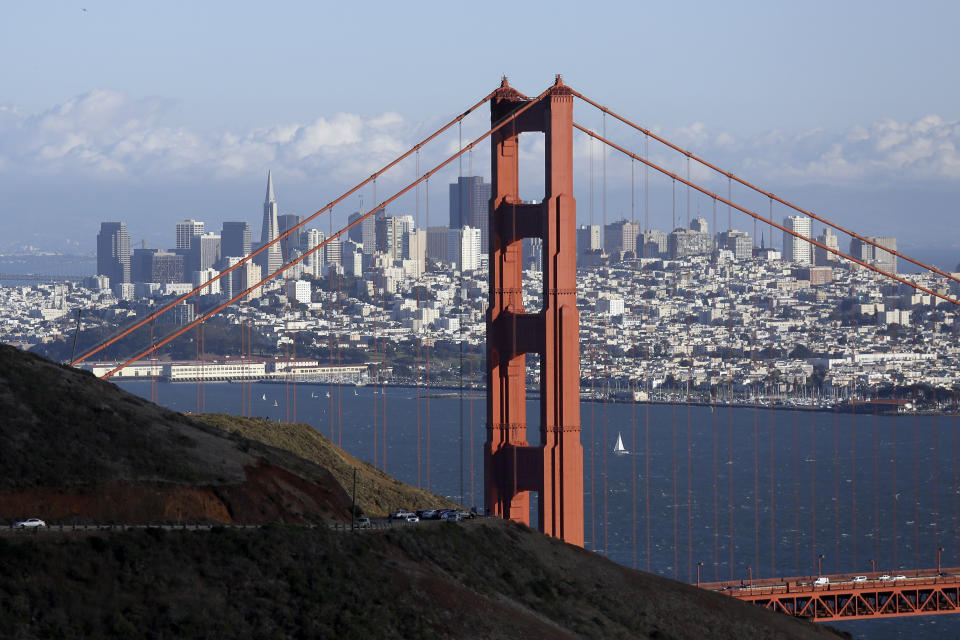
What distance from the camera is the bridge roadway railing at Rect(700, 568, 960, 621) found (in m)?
48.4

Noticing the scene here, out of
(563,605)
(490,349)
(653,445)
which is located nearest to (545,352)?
(490,349)

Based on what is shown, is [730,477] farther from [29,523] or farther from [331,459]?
[29,523]

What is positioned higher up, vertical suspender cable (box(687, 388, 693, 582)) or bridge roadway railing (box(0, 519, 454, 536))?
bridge roadway railing (box(0, 519, 454, 536))

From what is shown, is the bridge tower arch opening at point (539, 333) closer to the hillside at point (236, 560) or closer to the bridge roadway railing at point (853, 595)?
the hillside at point (236, 560)

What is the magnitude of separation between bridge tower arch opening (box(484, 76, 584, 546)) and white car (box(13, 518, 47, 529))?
1392 centimetres

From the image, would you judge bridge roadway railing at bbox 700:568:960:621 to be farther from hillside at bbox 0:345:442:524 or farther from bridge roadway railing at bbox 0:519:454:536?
bridge roadway railing at bbox 0:519:454:536

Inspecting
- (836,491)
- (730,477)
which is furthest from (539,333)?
(730,477)

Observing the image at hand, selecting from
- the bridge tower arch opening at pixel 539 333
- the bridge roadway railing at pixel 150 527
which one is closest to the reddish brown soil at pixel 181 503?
the bridge roadway railing at pixel 150 527

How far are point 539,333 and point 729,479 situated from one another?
236 ft

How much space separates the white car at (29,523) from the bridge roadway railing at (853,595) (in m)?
25.0

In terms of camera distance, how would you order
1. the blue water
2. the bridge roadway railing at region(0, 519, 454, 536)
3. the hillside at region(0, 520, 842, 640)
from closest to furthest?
1. the hillside at region(0, 520, 842, 640)
2. the bridge roadway railing at region(0, 519, 454, 536)
3. the blue water

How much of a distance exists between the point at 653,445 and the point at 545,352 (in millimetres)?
91740

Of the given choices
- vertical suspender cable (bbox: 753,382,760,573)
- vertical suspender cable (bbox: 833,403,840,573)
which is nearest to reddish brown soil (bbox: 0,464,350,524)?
vertical suspender cable (bbox: 753,382,760,573)

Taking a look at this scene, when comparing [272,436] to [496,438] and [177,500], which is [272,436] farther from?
[177,500]
